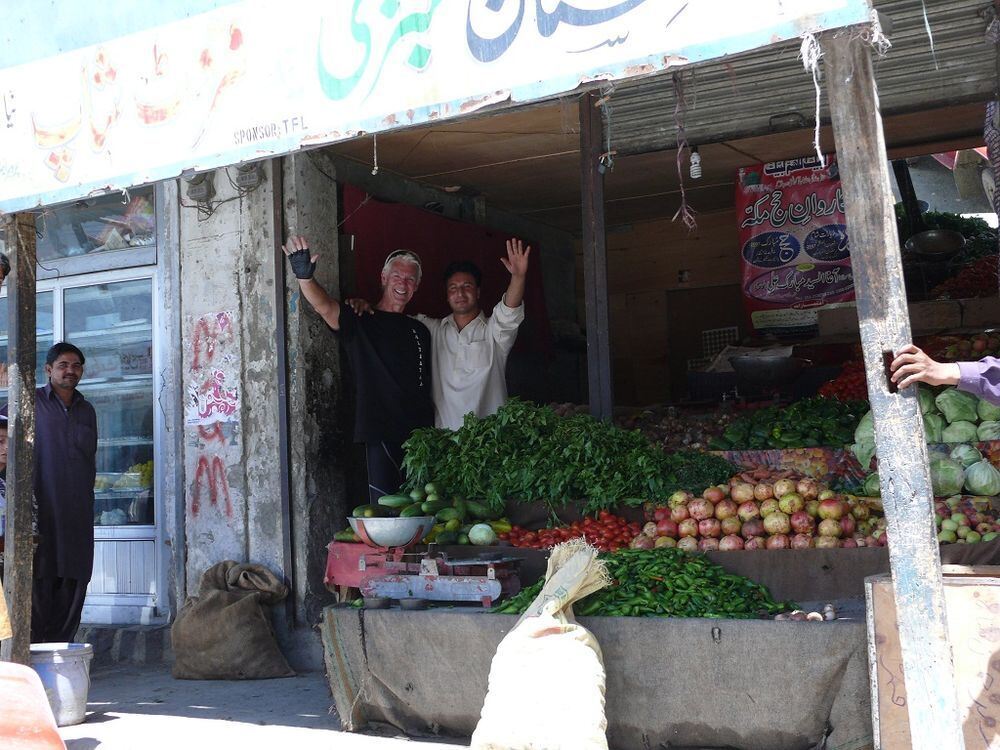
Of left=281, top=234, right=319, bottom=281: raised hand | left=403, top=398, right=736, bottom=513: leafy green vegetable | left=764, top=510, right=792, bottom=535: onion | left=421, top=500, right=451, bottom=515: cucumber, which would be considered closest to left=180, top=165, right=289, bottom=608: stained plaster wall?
left=281, top=234, right=319, bottom=281: raised hand

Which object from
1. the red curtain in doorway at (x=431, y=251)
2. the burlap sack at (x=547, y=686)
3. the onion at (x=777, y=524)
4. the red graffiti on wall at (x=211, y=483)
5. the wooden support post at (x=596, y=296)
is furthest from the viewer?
the red curtain in doorway at (x=431, y=251)

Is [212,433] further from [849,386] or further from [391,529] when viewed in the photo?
[849,386]

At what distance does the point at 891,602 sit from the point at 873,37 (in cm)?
216

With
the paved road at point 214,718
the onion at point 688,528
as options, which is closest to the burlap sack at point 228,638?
the paved road at point 214,718

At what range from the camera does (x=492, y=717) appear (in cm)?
456

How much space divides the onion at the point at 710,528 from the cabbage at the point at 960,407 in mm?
1399

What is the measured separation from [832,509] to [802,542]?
9.1 inches

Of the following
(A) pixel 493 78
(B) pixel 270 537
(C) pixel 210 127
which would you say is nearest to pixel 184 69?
(C) pixel 210 127

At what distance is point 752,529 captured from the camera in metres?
5.53

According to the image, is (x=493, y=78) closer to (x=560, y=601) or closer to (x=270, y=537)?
(x=560, y=601)

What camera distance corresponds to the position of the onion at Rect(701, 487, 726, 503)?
573 centimetres

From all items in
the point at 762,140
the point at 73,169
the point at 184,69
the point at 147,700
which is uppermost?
the point at 762,140

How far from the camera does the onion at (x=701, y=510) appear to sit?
5691 millimetres

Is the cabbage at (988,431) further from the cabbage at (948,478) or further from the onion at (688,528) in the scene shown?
the onion at (688,528)
